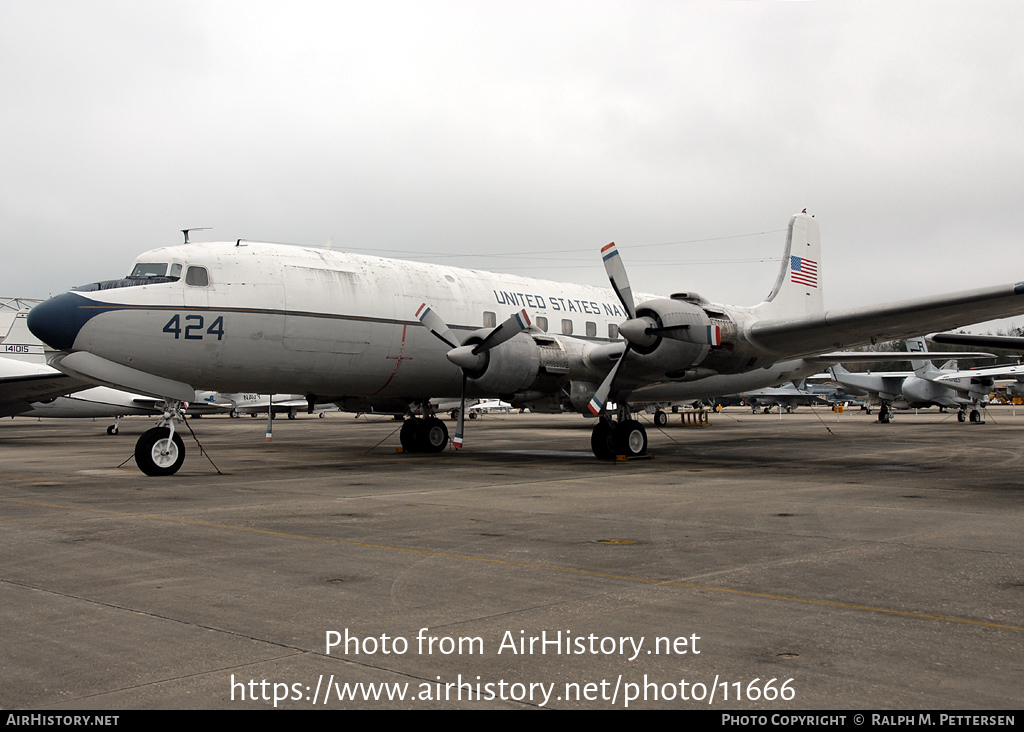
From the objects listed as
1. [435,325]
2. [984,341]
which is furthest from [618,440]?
[984,341]

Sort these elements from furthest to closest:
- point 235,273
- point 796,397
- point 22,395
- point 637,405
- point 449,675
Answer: point 796,397, point 22,395, point 637,405, point 235,273, point 449,675

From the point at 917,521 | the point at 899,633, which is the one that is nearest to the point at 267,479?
the point at 917,521

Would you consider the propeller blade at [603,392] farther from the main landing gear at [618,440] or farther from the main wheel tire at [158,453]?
the main wheel tire at [158,453]

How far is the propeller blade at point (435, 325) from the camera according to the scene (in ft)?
57.7

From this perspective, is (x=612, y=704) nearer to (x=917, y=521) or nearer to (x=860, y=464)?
(x=917, y=521)

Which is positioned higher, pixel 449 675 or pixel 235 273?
pixel 235 273

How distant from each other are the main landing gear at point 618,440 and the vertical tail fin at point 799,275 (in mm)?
5043

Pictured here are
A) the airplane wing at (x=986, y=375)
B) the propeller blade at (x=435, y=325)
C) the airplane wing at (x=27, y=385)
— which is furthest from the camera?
the airplane wing at (x=986, y=375)

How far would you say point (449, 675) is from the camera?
427 cm

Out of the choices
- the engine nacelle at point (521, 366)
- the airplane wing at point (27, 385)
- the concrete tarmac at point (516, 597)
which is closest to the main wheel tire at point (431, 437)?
the engine nacelle at point (521, 366)

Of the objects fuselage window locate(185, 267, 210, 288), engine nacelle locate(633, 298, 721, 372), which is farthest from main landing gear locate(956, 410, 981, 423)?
fuselage window locate(185, 267, 210, 288)

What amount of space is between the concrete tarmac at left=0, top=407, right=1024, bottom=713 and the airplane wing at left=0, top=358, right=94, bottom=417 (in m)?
16.5

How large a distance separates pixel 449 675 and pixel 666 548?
403 centimetres

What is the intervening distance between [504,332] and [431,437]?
5869 millimetres
